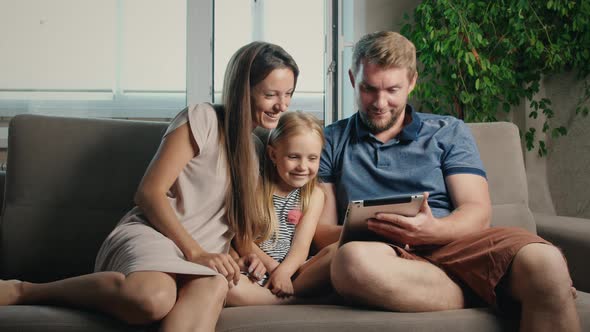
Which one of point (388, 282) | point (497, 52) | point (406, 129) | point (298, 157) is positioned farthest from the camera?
point (497, 52)

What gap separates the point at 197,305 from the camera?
1.25 meters

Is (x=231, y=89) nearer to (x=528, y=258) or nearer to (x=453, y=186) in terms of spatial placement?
(x=453, y=186)

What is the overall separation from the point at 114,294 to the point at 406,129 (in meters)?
0.97

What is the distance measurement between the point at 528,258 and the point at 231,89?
0.85 m

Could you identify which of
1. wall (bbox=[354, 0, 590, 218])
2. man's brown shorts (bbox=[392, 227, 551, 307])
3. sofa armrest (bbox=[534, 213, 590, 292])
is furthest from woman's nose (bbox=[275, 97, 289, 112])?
wall (bbox=[354, 0, 590, 218])

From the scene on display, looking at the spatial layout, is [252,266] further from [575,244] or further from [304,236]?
[575,244]

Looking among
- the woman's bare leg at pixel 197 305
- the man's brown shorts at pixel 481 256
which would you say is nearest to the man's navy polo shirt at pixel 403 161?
the man's brown shorts at pixel 481 256

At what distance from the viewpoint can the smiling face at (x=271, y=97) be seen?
161 cm

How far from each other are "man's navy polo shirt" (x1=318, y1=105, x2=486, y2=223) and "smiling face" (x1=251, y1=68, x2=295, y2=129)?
0.87ft

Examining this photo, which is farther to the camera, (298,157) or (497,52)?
(497,52)

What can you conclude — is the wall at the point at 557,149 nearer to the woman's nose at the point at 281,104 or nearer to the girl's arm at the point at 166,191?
the woman's nose at the point at 281,104

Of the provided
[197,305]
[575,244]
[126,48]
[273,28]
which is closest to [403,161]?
[575,244]

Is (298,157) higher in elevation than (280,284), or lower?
higher

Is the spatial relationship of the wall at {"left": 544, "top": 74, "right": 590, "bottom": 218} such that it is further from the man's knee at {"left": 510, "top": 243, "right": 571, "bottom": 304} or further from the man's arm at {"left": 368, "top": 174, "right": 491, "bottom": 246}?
the man's knee at {"left": 510, "top": 243, "right": 571, "bottom": 304}
